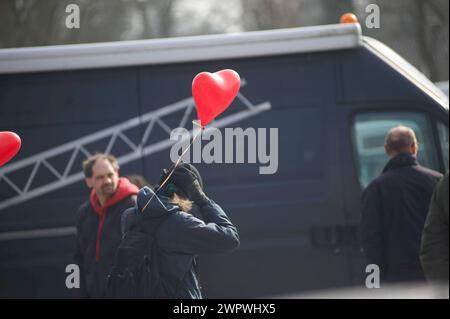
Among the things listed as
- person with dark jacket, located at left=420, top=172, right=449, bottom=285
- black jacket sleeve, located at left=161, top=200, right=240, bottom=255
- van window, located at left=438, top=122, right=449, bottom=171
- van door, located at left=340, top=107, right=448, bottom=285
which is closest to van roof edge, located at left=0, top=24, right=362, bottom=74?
van door, located at left=340, top=107, right=448, bottom=285

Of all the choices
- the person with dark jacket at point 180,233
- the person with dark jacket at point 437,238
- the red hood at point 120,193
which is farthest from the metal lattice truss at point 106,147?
the person with dark jacket at point 437,238

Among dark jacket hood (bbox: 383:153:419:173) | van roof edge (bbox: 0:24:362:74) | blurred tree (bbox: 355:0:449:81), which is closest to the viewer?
dark jacket hood (bbox: 383:153:419:173)

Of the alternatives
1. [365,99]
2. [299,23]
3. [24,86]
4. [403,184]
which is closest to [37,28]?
[299,23]

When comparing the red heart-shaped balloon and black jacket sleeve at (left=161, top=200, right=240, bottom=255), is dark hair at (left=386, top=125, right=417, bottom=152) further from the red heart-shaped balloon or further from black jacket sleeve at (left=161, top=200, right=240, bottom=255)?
black jacket sleeve at (left=161, top=200, right=240, bottom=255)

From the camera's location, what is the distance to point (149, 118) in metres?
6.78

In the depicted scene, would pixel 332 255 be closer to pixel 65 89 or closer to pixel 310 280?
pixel 310 280

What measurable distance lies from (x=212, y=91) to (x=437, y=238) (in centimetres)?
146

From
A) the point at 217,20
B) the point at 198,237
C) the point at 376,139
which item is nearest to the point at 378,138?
the point at 376,139

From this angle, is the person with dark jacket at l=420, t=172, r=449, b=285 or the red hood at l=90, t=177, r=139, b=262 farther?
the red hood at l=90, t=177, r=139, b=262

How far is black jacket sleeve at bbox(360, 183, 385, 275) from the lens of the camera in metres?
5.66

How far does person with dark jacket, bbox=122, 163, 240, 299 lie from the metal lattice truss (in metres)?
2.07

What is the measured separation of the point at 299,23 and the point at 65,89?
13519 millimetres

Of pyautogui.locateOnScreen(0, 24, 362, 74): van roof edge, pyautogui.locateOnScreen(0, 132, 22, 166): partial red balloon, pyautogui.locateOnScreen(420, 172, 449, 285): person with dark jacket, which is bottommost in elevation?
pyautogui.locateOnScreen(420, 172, 449, 285): person with dark jacket

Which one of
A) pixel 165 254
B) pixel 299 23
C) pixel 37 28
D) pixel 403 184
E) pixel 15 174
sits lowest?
pixel 165 254
